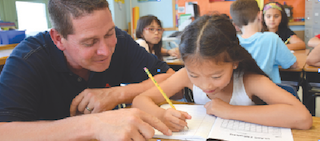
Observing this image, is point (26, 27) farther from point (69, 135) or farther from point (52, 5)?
point (69, 135)

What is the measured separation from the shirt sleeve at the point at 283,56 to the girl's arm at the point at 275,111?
104cm

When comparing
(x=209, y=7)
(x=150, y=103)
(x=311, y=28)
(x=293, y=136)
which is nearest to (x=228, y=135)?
(x=293, y=136)

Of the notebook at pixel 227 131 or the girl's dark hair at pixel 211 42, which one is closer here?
the notebook at pixel 227 131

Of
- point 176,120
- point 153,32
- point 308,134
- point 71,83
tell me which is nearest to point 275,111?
point 308,134

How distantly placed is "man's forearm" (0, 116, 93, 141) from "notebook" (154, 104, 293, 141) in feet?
0.77

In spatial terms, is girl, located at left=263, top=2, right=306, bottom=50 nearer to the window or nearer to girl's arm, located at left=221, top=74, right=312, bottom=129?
girl's arm, located at left=221, top=74, right=312, bottom=129

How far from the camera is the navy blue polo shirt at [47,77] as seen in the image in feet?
2.73

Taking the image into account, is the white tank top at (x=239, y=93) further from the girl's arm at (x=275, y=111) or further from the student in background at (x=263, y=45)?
the student in background at (x=263, y=45)

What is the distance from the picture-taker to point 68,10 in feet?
2.88

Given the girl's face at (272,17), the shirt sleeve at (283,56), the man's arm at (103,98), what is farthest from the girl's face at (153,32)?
the man's arm at (103,98)

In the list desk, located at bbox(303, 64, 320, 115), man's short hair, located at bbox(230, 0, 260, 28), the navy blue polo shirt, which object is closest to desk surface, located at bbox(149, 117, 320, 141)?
the navy blue polo shirt

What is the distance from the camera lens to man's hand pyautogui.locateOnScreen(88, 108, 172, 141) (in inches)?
26.4

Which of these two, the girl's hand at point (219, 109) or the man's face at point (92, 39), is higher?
the man's face at point (92, 39)

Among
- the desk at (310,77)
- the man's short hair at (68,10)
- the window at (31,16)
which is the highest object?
the window at (31,16)
